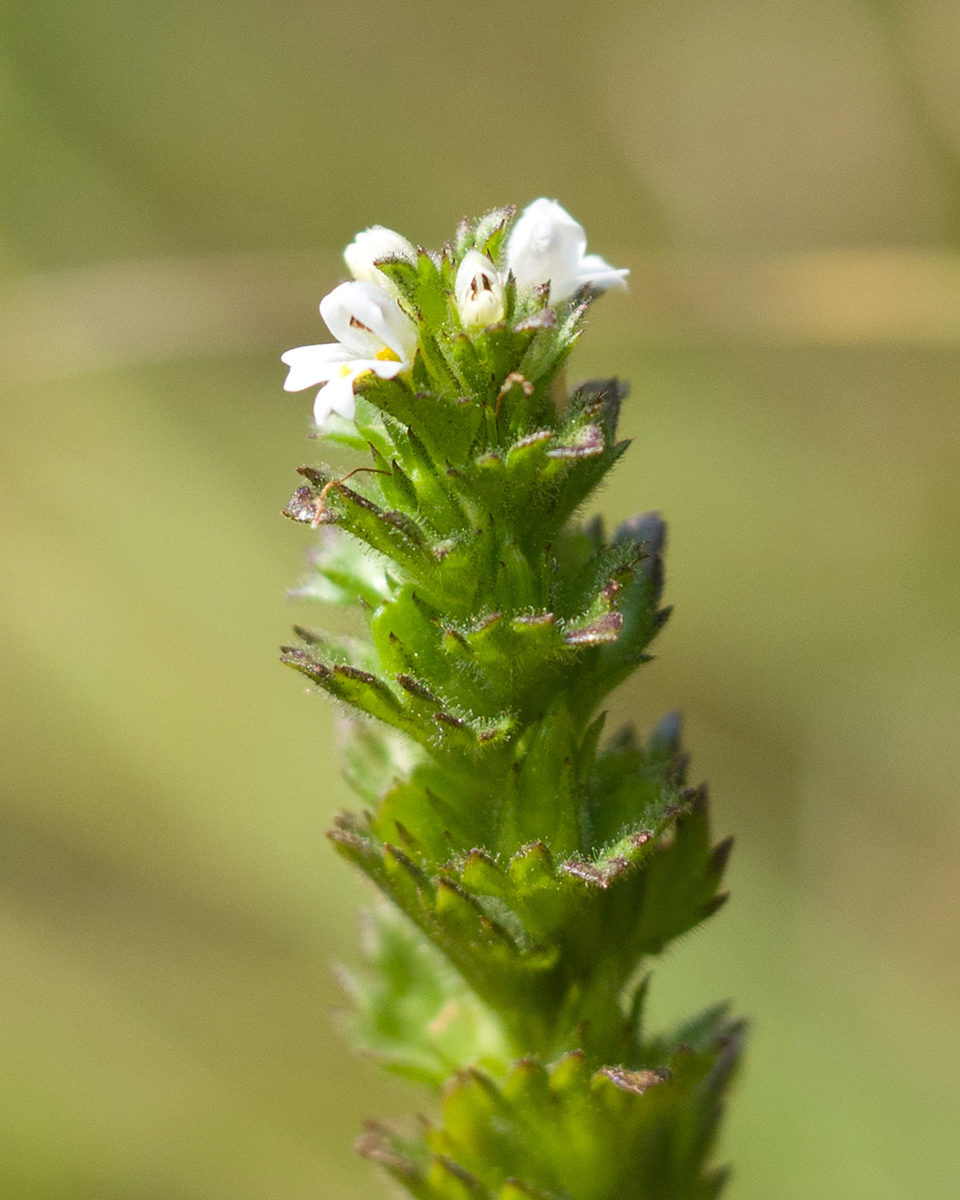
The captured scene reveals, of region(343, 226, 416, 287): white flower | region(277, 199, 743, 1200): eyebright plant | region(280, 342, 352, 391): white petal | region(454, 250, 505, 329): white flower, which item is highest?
region(343, 226, 416, 287): white flower

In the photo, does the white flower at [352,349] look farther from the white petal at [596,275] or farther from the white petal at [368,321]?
the white petal at [596,275]

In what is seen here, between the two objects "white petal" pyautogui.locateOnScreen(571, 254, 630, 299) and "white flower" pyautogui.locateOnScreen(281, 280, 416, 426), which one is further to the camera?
"white petal" pyautogui.locateOnScreen(571, 254, 630, 299)

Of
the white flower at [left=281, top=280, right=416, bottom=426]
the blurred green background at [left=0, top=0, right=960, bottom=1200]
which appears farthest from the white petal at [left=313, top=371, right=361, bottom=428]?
the blurred green background at [left=0, top=0, right=960, bottom=1200]

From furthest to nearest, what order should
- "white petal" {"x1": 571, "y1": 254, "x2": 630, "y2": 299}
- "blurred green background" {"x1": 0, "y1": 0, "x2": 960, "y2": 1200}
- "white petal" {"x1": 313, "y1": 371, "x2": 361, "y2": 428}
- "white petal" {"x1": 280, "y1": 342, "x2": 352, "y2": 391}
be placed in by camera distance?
"blurred green background" {"x1": 0, "y1": 0, "x2": 960, "y2": 1200}
"white petal" {"x1": 571, "y1": 254, "x2": 630, "y2": 299}
"white petal" {"x1": 280, "y1": 342, "x2": 352, "y2": 391}
"white petal" {"x1": 313, "y1": 371, "x2": 361, "y2": 428}

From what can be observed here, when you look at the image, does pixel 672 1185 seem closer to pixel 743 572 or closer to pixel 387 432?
pixel 387 432

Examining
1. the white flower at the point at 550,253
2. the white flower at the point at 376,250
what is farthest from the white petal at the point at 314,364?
the white flower at the point at 550,253

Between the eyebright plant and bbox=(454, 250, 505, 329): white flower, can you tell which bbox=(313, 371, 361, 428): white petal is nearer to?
the eyebright plant
